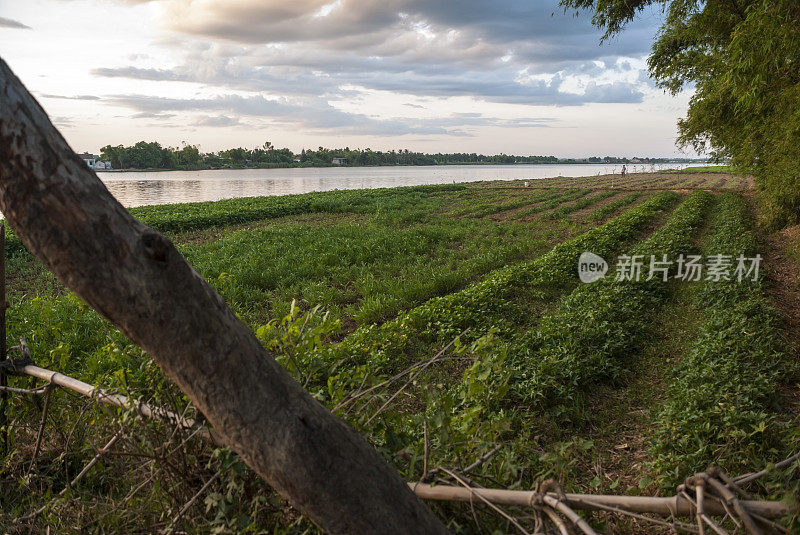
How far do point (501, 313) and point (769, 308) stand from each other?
4142mm

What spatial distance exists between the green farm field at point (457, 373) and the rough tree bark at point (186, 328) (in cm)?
14

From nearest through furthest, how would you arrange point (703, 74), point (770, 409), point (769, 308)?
point (770, 409)
point (769, 308)
point (703, 74)

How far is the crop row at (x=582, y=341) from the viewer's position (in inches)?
214

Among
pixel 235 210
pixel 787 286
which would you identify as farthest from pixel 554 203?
pixel 787 286

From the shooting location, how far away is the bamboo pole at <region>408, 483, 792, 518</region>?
1.67 metres

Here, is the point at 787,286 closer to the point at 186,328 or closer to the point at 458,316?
the point at 458,316

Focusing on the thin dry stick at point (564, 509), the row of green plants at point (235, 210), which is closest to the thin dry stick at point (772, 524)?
the thin dry stick at point (564, 509)

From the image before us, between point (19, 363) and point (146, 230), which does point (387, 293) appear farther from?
point (146, 230)

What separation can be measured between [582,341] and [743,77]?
222 inches

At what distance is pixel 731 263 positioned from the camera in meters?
10.7

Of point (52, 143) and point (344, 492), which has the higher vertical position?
point (52, 143)

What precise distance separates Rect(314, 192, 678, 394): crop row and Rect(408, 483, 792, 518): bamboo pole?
2359mm

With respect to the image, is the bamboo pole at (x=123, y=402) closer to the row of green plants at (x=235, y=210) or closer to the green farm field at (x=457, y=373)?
the green farm field at (x=457, y=373)

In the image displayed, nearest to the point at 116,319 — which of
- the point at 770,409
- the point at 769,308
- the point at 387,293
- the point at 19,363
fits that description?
the point at 19,363
